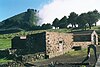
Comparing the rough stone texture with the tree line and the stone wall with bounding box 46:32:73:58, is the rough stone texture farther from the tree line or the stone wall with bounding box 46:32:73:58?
the tree line

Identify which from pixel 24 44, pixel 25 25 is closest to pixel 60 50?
pixel 24 44

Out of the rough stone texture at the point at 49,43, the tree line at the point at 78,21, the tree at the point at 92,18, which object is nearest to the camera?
the rough stone texture at the point at 49,43

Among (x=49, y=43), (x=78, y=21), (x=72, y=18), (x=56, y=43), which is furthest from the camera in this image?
(x=72, y=18)

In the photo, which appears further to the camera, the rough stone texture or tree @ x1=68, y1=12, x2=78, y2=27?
tree @ x1=68, y1=12, x2=78, y2=27

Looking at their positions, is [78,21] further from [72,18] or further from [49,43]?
[49,43]

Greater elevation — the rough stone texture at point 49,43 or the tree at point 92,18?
the tree at point 92,18

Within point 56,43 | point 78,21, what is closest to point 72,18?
point 78,21

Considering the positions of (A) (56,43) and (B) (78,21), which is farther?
(B) (78,21)

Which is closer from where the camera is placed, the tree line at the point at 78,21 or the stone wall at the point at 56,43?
the stone wall at the point at 56,43

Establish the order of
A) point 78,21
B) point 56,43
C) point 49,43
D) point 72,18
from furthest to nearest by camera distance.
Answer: point 72,18, point 78,21, point 56,43, point 49,43

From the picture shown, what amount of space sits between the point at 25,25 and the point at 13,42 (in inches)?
4324

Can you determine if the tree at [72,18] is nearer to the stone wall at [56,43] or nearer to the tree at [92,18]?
the tree at [92,18]

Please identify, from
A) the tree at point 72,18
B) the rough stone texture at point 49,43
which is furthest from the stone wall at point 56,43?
the tree at point 72,18

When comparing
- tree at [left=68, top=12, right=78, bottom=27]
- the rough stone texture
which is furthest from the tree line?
the rough stone texture
